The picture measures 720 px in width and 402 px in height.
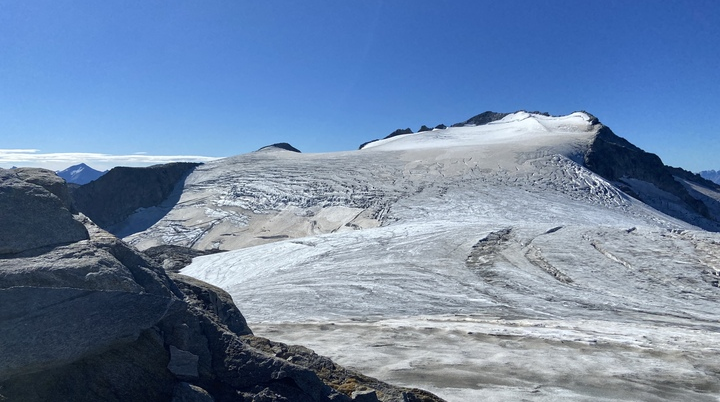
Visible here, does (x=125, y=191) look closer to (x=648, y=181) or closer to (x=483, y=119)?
(x=648, y=181)

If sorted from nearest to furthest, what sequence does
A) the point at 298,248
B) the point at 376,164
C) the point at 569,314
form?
the point at 569,314, the point at 298,248, the point at 376,164

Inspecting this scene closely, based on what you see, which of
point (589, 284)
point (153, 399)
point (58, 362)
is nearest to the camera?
point (58, 362)

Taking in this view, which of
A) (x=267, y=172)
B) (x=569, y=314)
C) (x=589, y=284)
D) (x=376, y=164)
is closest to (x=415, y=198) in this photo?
(x=376, y=164)

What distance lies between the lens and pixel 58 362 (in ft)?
14.9

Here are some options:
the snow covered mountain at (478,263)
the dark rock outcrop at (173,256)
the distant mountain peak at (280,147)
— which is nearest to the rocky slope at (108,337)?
the snow covered mountain at (478,263)

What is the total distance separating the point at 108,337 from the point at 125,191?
38.0m

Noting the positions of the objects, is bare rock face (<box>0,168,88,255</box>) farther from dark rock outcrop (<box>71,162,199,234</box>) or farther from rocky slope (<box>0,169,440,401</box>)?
dark rock outcrop (<box>71,162,199,234</box>)

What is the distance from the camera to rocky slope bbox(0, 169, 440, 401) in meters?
4.61

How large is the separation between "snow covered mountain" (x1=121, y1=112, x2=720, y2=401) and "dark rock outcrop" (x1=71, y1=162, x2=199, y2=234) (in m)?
2.36

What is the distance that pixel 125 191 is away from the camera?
3950 centimetres

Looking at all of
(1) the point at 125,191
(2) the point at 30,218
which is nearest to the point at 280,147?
(1) the point at 125,191

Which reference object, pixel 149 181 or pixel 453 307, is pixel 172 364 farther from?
pixel 149 181

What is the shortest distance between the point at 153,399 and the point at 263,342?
1.79 m

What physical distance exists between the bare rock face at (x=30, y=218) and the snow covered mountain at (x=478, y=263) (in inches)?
205
